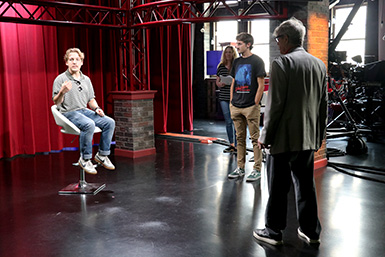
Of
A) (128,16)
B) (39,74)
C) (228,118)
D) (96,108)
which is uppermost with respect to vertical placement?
(128,16)

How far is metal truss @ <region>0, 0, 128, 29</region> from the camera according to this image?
548cm

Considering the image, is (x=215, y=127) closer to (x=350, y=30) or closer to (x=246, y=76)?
(x=350, y=30)

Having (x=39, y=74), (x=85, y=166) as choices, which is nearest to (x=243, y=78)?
(x=85, y=166)

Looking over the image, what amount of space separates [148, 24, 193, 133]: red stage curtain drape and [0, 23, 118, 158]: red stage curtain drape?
1.33 metres

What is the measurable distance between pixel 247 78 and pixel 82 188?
2101 mm

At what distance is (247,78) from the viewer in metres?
4.48

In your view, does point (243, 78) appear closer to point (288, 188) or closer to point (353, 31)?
point (288, 188)

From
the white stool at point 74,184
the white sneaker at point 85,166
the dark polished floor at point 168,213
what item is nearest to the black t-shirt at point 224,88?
the dark polished floor at point 168,213

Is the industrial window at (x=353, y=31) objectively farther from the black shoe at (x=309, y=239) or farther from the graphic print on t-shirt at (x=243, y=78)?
the black shoe at (x=309, y=239)

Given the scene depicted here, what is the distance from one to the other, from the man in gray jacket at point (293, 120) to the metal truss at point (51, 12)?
389cm

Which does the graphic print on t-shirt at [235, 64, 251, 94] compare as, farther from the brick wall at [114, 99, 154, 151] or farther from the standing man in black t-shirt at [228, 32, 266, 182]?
the brick wall at [114, 99, 154, 151]

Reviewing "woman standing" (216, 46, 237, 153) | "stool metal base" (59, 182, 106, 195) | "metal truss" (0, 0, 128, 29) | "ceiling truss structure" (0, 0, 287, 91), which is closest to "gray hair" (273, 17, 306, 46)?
"stool metal base" (59, 182, 106, 195)

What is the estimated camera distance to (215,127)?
9289 millimetres

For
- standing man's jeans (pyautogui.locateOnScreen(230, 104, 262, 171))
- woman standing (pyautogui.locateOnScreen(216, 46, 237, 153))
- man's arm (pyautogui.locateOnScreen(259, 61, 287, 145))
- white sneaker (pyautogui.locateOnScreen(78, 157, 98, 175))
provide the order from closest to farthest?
man's arm (pyautogui.locateOnScreen(259, 61, 287, 145)) → white sneaker (pyautogui.locateOnScreen(78, 157, 98, 175)) → standing man's jeans (pyautogui.locateOnScreen(230, 104, 262, 171)) → woman standing (pyautogui.locateOnScreen(216, 46, 237, 153))
